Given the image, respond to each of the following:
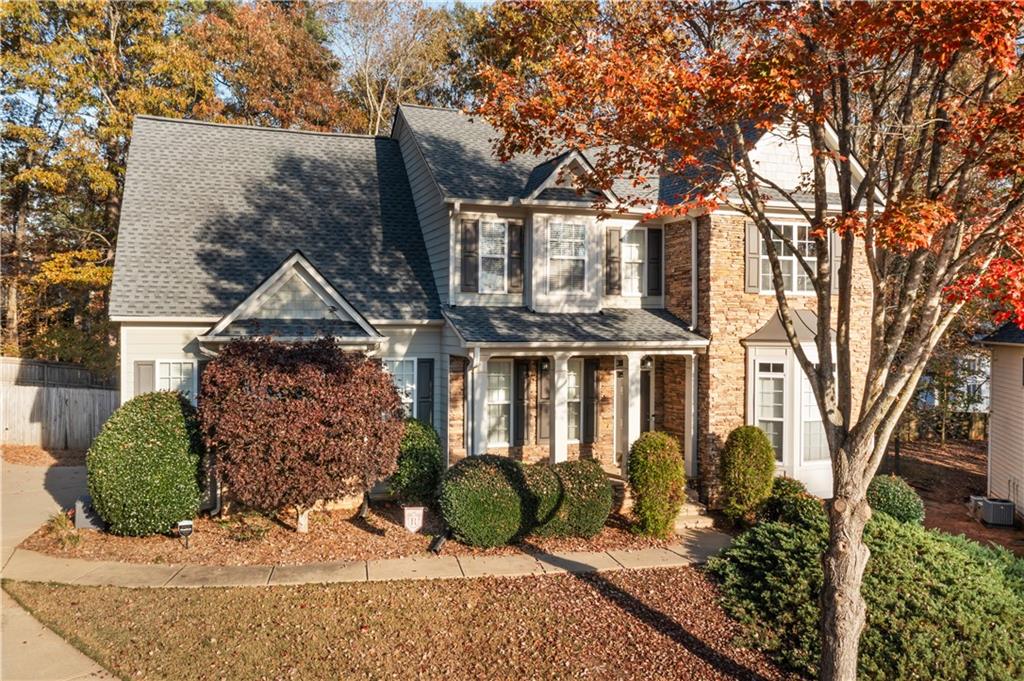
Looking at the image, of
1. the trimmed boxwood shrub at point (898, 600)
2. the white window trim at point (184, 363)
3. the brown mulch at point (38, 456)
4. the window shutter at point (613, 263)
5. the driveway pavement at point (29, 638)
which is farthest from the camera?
the brown mulch at point (38, 456)

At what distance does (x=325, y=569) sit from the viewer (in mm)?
9609

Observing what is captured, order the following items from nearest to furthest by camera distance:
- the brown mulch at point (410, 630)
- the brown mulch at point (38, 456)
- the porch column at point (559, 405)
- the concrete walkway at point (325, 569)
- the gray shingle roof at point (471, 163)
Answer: the brown mulch at point (410, 630) → the concrete walkway at point (325, 569) → the porch column at point (559, 405) → the gray shingle roof at point (471, 163) → the brown mulch at point (38, 456)

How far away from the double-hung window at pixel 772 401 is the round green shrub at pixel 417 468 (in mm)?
6907

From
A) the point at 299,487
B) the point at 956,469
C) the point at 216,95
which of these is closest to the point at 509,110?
the point at 299,487

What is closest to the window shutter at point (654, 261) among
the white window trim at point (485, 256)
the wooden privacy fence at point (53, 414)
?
the white window trim at point (485, 256)

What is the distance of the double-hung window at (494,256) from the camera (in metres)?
14.3

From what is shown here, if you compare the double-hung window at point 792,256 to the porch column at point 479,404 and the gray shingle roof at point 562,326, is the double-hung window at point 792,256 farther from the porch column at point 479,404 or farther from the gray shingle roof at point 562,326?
the porch column at point 479,404

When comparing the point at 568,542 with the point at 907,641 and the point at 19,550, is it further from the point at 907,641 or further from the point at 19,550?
the point at 19,550

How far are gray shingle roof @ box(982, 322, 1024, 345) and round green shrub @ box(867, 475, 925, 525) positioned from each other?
196 inches

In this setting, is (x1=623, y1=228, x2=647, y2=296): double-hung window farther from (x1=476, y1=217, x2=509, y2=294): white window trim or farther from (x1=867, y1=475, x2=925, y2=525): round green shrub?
(x1=867, y1=475, x2=925, y2=525): round green shrub

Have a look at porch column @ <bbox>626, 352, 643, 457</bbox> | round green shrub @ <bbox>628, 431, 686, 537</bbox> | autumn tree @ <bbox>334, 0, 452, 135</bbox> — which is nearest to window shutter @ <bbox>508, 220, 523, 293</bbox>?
porch column @ <bbox>626, 352, 643, 457</bbox>

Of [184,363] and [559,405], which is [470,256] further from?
[184,363]

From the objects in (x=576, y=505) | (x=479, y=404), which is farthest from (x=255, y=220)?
(x=576, y=505)

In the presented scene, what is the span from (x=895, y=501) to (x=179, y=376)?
45.2 ft
